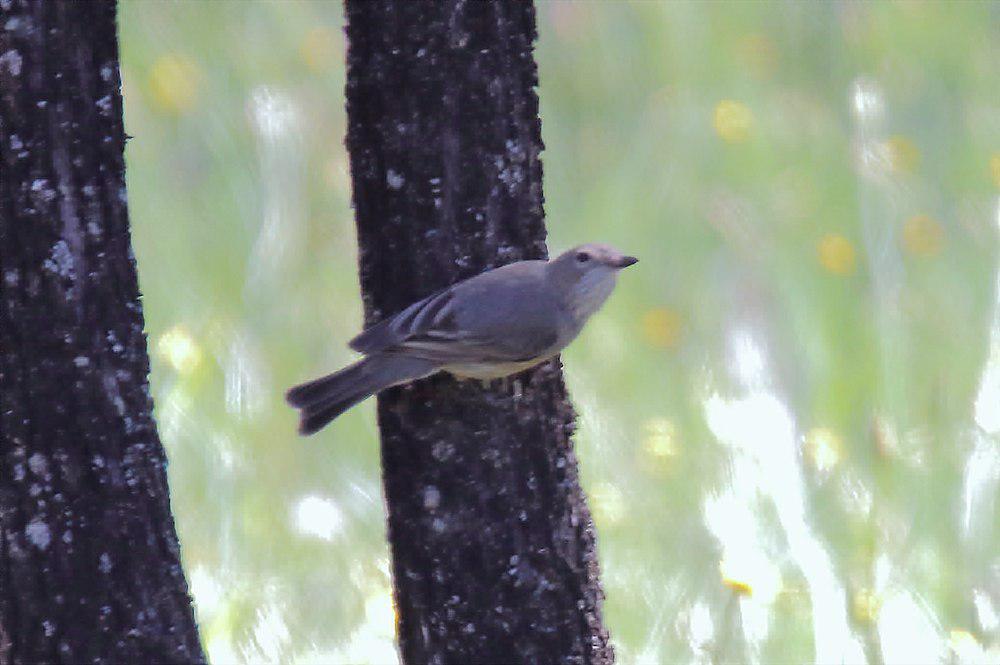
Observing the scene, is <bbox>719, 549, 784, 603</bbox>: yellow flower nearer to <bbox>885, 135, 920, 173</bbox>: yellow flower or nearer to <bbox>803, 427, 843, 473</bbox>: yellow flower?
<bbox>803, 427, 843, 473</bbox>: yellow flower

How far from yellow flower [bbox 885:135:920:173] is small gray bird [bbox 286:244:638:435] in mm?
2964

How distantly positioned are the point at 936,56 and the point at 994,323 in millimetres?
1360

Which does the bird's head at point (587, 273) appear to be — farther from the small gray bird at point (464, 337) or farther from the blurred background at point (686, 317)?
the blurred background at point (686, 317)

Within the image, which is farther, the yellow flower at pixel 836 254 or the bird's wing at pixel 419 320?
the yellow flower at pixel 836 254

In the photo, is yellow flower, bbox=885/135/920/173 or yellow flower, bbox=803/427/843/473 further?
yellow flower, bbox=885/135/920/173

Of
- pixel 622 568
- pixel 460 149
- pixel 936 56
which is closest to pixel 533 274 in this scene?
pixel 460 149

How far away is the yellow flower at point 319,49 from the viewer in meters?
6.27

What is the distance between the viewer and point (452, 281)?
10.9ft

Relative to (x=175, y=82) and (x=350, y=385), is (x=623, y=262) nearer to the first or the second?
(x=350, y=385)

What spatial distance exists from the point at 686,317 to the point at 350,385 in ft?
8.71

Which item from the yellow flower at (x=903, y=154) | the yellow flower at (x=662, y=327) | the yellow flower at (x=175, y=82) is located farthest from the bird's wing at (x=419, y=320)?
the yellow flower at (x=903, y=154)

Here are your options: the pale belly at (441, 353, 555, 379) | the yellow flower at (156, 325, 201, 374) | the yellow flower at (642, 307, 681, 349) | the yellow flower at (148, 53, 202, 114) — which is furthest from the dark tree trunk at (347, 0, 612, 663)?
the yellow flower at (148, 53, 202, 114)

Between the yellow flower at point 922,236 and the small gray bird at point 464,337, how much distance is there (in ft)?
9.19

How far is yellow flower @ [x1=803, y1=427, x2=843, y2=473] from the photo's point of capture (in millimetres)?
5320
